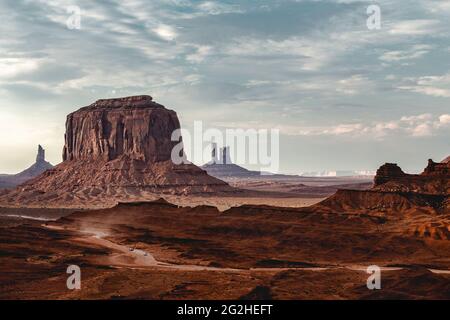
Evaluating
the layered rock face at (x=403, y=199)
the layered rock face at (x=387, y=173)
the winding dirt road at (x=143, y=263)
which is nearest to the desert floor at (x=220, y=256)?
the winding dirt road at (x=143, y=263)

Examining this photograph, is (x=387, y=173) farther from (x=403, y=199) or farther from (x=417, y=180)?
(x=403, y=199)

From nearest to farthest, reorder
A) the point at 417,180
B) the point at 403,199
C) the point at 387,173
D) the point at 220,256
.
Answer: the point at 220,256
the point at 403,199
the point at 417,180
the point at 387,173

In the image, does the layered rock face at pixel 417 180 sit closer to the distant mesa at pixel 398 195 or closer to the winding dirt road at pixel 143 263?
the distant mesa at pixel 398 195

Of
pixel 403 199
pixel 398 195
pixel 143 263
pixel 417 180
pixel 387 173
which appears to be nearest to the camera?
pixel 143 263

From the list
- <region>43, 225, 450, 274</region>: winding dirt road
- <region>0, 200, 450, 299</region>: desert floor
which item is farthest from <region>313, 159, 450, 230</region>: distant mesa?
<region>43, 225, 450, 274</region>: winding dirt road

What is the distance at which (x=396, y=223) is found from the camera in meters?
107

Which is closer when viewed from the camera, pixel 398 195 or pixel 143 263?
pixel 143 263

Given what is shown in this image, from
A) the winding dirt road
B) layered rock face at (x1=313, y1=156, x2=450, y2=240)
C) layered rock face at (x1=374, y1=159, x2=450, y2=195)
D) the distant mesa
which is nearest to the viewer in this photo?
the winding dirt road

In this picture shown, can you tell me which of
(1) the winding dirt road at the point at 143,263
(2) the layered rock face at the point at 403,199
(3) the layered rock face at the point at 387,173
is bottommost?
(1) the winding dirt road at the point at 143,263

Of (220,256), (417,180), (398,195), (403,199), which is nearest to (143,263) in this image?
(220,256)

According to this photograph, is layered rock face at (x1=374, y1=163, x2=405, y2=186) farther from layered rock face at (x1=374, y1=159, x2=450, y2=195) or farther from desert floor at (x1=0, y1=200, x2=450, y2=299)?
desert floor at (x1=0, y1=200, x2=450, y2=299)

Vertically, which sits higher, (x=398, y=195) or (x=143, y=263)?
(x=398, y=195)

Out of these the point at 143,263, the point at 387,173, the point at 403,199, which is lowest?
the point at 143,263
